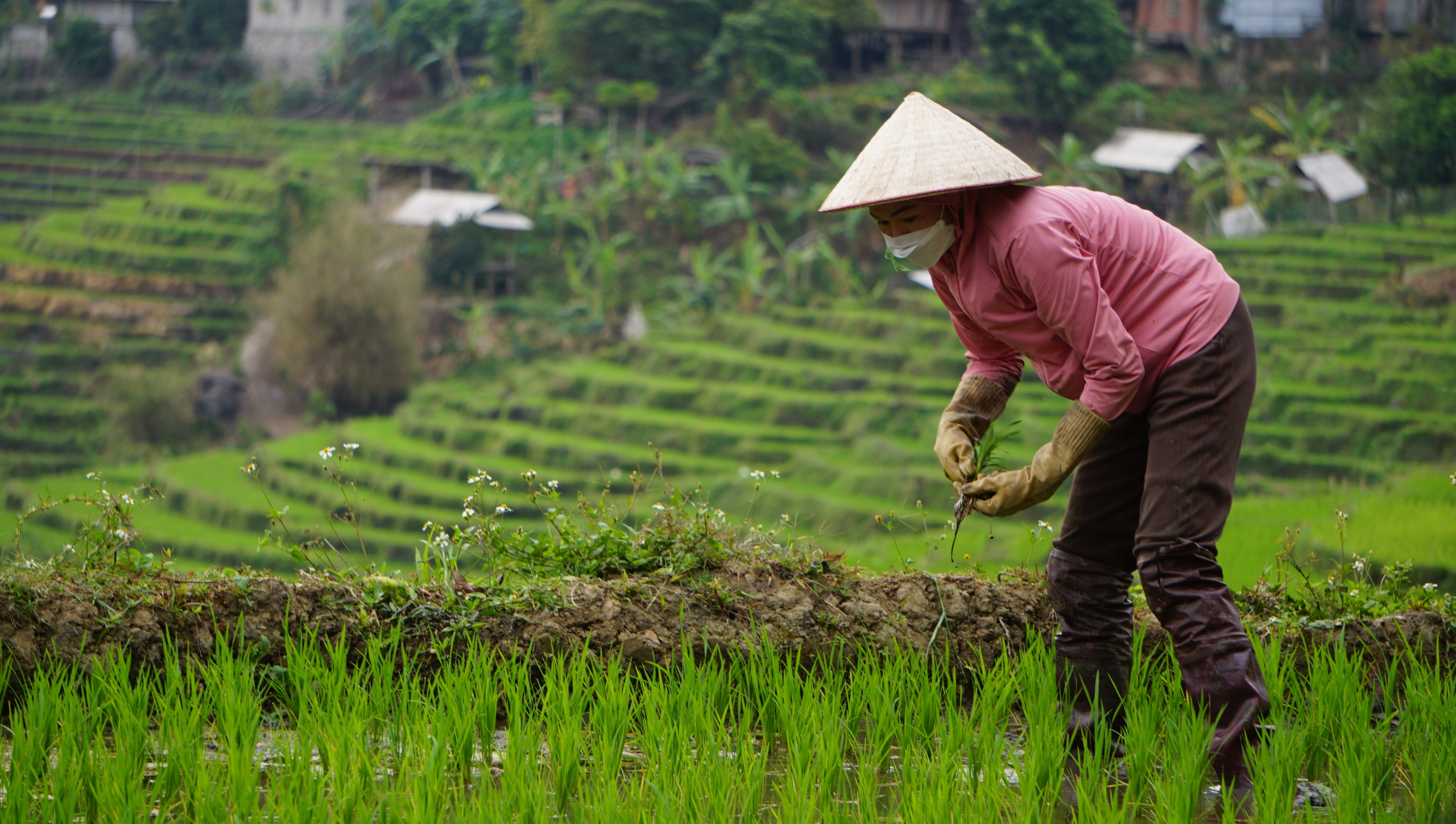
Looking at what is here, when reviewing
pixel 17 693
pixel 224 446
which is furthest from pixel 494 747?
pixel 224 446

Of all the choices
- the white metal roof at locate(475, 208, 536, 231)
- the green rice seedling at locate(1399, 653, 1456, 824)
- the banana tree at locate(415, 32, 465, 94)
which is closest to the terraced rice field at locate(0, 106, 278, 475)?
the white metal roof at locate(475, 208, 536, 231)

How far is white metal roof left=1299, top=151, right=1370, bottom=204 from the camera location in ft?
71.3

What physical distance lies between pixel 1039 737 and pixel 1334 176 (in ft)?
75.6

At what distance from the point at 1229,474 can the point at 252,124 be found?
1293 inches

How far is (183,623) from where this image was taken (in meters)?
2.32

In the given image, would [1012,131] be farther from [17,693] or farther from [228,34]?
[17,693]

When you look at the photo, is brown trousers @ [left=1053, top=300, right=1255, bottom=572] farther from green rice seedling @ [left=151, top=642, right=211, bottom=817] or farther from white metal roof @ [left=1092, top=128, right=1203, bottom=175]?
white metal roof @ [left=1092, top=128, right=1203, bottom=175]

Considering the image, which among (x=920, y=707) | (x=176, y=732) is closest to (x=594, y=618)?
(x=920, y=707)

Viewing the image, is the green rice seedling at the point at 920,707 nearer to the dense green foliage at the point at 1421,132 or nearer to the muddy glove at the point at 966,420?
the muddy glove at the point at 966,420

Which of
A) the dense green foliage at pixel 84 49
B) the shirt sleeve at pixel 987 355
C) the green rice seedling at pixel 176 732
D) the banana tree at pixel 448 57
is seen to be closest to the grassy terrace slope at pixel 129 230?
the dense green foliage at pixel 84 49

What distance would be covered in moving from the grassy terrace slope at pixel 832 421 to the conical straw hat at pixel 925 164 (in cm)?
1106

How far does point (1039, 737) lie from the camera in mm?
1990

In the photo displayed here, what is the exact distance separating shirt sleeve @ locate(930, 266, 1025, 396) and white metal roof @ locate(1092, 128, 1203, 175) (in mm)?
21794

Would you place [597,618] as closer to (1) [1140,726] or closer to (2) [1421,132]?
(1) [1140,726]
